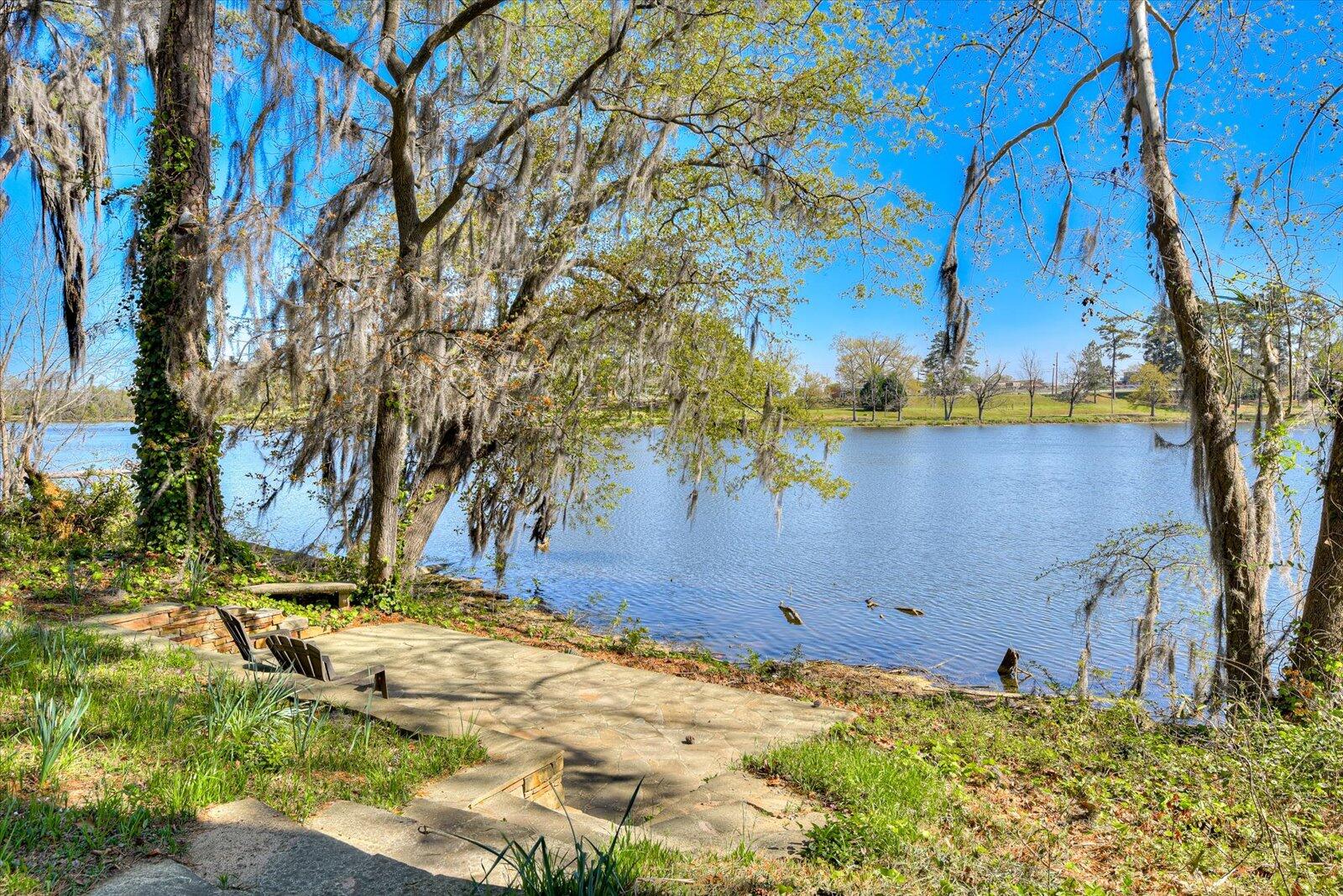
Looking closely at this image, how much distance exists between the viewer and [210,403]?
7355 millimetres

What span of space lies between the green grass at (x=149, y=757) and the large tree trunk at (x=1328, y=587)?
6.45 metres

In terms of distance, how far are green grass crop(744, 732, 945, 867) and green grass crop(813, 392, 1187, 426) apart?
164 ft

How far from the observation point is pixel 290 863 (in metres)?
2.53

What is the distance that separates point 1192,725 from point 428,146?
8.89 meters

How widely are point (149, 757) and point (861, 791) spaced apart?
3.29 meters

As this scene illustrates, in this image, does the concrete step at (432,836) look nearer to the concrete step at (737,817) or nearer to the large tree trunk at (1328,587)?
the concrete step at (737,817)

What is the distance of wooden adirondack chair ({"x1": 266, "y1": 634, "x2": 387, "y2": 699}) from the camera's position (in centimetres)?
483

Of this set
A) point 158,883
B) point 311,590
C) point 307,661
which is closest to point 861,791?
point 158,883

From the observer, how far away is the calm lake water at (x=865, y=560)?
10.2m

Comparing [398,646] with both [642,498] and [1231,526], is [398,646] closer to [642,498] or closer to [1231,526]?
[1231,526]

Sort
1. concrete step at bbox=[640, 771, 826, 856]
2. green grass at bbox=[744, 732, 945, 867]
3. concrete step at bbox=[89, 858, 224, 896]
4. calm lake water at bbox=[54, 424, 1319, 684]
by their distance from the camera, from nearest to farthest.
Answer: concrete step at bbox=[89, 858, 224, 896]
green grass at bbox=[744, 732, 945, 867]
concrete step at bbox=[640, 771, 826, 856]
calm lake water at bbox=[54, 424, 1319, 684]

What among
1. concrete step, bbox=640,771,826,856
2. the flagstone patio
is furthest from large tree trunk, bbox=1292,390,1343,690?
concrete step, bbox=640,771,826,856

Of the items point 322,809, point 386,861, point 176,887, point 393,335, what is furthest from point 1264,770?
point 393,335

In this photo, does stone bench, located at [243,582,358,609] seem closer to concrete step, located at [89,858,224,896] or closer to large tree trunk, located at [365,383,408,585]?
large tree trunk, located at [365,383,408,585]
